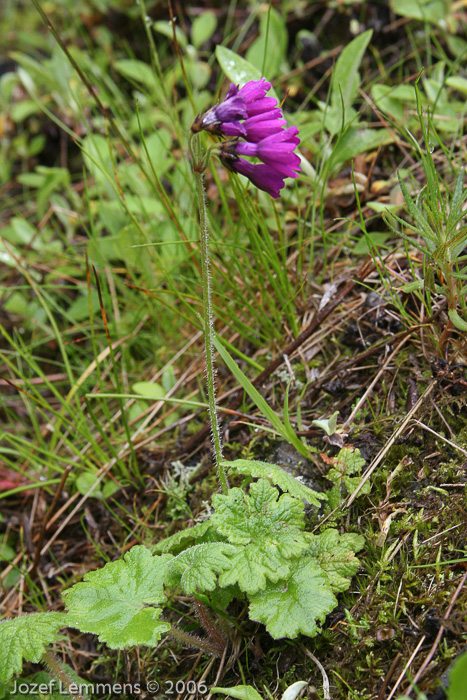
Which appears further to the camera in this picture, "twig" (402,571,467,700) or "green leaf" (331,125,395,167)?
"green leaf" (331,125,395,167)

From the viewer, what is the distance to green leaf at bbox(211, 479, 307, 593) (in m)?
1.44

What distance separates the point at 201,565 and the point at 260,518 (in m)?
0.22

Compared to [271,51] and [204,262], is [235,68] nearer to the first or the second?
[271,51]

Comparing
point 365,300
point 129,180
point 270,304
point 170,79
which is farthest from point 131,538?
point 170,79

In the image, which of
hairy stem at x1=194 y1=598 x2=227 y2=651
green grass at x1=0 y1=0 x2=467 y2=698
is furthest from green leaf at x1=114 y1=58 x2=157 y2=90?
hairy stem at x1=194 y1=598 x2=227 y2=651

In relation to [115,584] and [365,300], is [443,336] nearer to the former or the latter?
[365,300]

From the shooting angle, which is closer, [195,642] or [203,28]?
[195,642]

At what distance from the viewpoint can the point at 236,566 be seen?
57.9 inches

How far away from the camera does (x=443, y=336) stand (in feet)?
5.99

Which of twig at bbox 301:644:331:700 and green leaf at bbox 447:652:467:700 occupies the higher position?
green leaf at bbox 447:652:467:700

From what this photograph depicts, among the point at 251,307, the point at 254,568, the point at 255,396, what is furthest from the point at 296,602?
the point at 251,307

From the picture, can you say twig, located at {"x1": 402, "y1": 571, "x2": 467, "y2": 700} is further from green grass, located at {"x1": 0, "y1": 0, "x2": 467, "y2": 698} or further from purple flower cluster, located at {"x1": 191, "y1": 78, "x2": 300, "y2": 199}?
purple flower cluster, located at {"x1": 191, "y1": 78, "x2": 300, "y2": 199}

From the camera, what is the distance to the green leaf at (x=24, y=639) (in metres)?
1.46

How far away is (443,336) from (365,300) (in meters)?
0.46
